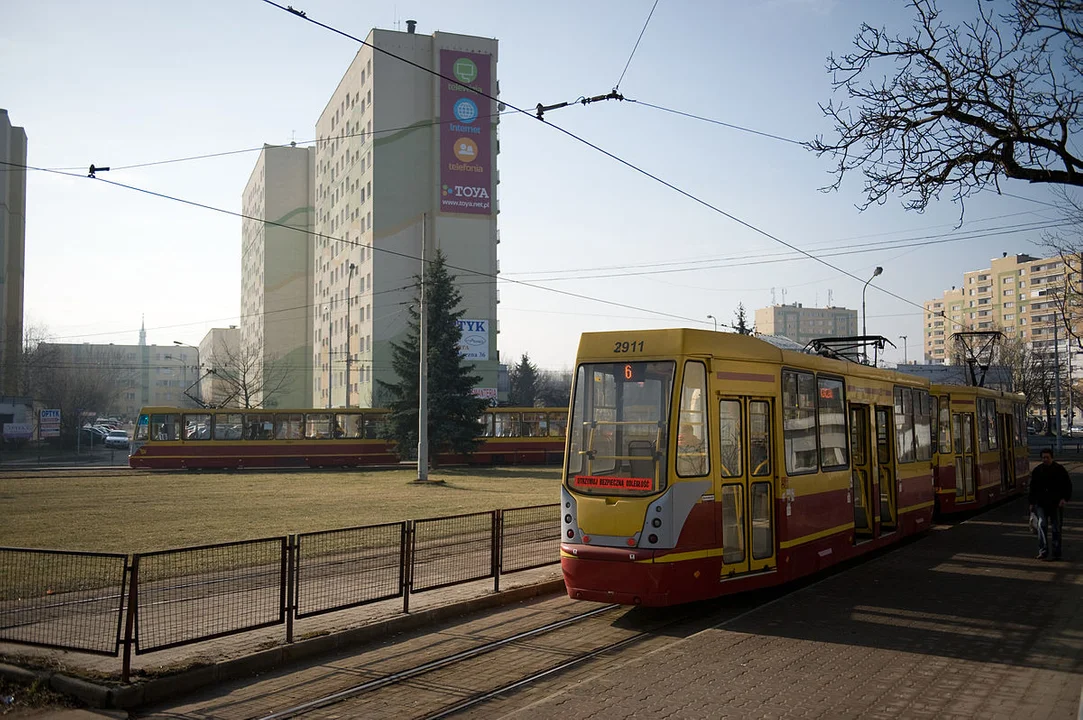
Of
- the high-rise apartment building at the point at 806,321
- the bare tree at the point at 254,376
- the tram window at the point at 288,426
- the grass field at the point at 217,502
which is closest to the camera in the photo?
the grass field at the point at 217,502

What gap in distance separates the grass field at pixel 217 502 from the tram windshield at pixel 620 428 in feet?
30.7

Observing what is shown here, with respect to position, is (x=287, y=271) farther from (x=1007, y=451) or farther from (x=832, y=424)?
(x=832, y=424)

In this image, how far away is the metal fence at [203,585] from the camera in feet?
26.2

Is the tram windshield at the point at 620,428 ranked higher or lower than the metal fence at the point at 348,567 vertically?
higher

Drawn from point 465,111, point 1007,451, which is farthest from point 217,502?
point 465,111

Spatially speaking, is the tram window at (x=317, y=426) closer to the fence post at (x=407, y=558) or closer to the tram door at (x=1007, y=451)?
the tram door at (x=1007, y=451)

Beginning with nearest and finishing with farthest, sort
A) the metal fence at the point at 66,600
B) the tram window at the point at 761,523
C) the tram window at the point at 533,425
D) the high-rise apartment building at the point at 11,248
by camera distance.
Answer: the metal fence at the point at 66,600, the tram window at the point at 761,523, the tram window at the point at 533,425, the high-rise apartment building at the point at 11,248

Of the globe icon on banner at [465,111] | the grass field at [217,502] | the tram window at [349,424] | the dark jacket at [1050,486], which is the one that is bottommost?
the grass field at [217,502]

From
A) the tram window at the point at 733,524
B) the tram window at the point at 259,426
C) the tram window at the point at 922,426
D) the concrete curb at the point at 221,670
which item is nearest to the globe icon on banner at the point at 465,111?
the tram window at the point at 259,426

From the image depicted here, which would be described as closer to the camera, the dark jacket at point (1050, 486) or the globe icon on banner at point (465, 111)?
the dark jacket at point (1050, 486)

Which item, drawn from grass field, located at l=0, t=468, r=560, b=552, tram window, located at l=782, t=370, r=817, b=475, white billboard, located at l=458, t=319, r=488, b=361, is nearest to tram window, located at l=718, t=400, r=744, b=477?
tram window, located at l=782, t=370, r=817, b=475

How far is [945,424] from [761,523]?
1093cm

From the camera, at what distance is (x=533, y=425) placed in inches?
1838

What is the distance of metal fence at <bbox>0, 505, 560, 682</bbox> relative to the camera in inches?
315
